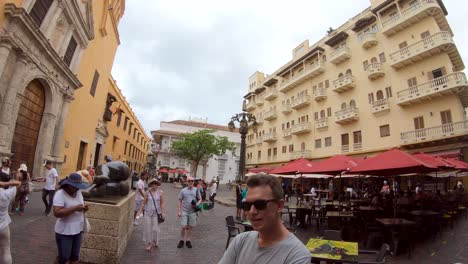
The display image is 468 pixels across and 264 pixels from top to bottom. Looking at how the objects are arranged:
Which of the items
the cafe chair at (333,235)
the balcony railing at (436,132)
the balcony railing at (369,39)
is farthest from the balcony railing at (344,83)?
the cafe chair at (333,235)

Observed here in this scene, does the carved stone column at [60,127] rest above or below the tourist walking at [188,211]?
above

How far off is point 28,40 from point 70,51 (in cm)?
549

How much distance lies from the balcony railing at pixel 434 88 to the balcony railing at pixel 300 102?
10691mm

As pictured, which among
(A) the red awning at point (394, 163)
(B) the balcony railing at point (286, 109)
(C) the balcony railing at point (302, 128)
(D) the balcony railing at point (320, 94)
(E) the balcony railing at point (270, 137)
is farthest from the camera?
(E) the balcony railing at point (270, 137)

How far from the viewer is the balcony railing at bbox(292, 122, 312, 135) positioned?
93.9 ft

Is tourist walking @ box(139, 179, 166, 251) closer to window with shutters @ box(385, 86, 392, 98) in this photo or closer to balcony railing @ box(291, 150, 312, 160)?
window with shutters @ box(385, 86, 392, 98)

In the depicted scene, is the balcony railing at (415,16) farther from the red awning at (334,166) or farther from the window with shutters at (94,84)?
the window with shutters at (94,84)

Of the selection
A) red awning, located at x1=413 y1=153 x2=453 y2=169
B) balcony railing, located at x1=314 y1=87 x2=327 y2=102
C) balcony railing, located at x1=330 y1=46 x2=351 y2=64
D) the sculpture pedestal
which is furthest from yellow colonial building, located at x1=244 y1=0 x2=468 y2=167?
the sculpture pedestal

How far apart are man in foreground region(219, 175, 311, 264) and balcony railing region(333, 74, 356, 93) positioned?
25267mm

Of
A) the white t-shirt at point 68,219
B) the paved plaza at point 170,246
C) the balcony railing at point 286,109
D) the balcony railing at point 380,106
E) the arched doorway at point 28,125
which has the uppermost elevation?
the balcony railing at point 286,109

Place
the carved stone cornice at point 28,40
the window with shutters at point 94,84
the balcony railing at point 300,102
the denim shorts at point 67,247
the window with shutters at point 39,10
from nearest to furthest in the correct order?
Result: the denim shorts at point 67,247 < the carved stone cornice at point 28,40 < the window with shutters at point 39,10 < the window with shutters at point 94,84 < the balcony railing at point 300,102

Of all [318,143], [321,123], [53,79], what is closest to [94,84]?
[53,79]

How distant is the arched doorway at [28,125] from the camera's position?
1216cm

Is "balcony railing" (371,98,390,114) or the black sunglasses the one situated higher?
"balcony railing" (371,98,390,114)
